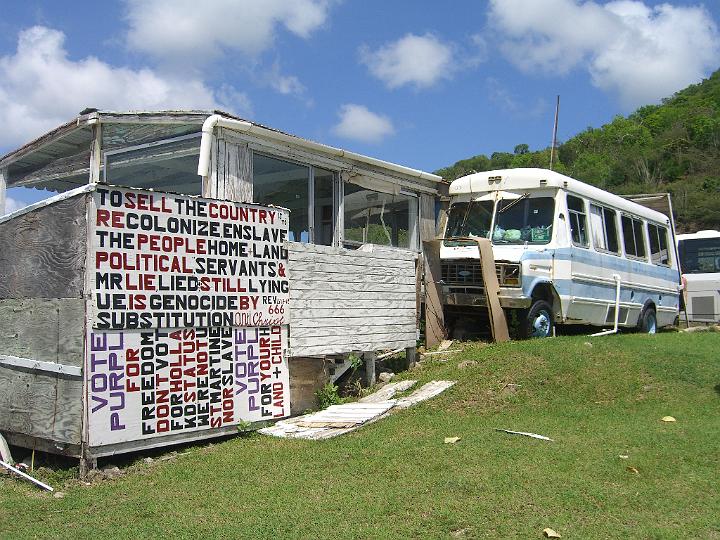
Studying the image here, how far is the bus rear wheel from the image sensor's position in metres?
11.6

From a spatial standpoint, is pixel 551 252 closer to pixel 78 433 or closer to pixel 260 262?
pixel 260 262

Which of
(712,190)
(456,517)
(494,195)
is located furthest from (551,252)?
(712,190)

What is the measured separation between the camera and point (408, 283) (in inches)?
428

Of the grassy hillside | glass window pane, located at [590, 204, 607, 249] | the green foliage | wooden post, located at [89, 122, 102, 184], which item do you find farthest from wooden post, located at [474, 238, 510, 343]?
the grassy hillside

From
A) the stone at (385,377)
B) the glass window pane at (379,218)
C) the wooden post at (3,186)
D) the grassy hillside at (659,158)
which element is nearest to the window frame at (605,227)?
the glass window pane at (379,218)

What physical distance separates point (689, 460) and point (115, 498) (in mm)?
5059

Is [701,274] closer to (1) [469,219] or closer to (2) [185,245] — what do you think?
(1) [469,219]

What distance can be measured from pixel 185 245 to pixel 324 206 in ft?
11.2

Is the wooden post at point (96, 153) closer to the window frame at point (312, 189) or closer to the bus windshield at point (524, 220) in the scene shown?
the window frame at point (312, 189)

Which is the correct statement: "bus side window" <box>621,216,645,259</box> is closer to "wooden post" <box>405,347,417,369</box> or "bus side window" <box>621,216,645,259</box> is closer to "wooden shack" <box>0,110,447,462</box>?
"wooden shack" <box>0,110,447,462</box>

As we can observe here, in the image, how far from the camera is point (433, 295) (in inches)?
463

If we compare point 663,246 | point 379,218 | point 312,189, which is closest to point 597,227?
point 663,246

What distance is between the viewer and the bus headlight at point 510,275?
37.3 feet

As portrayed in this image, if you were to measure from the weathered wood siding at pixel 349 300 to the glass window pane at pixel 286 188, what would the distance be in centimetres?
79
